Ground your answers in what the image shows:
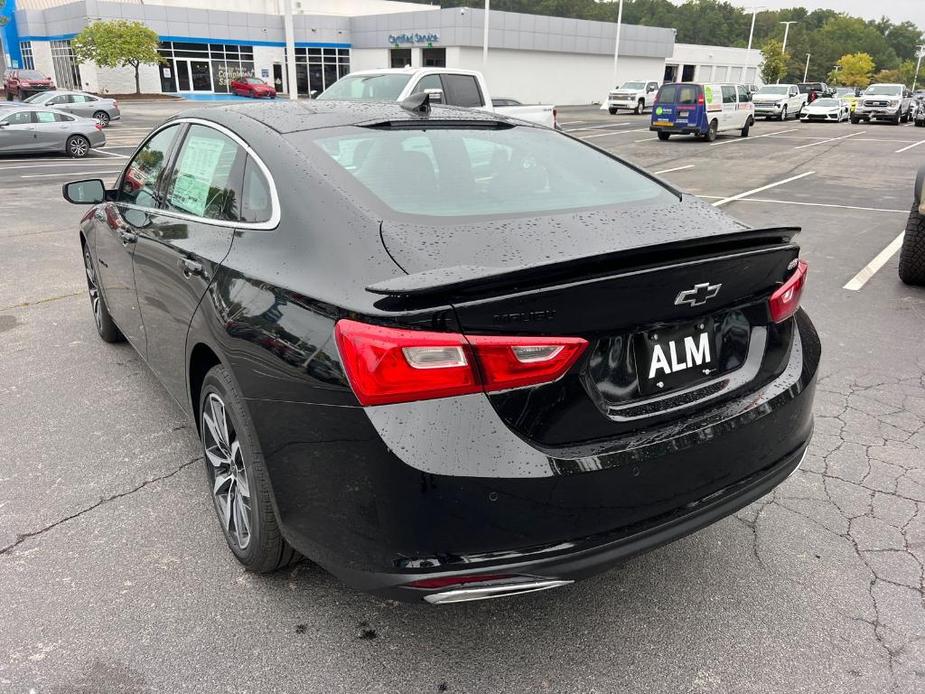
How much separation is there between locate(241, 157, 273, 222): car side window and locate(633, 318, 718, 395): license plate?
1.36 meters

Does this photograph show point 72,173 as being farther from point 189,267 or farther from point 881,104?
point 881,104

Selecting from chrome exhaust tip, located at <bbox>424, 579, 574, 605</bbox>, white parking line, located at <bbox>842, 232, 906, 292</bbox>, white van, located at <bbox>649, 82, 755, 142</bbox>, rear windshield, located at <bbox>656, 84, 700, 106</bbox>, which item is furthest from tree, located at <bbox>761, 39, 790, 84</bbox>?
chrome exhaust tip, located at <bbox>424, 579, 574, 605</bbox>

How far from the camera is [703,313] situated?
2221 millimetres

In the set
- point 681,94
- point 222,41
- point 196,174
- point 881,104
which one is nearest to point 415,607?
point 196,174

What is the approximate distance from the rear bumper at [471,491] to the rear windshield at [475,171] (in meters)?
0.82

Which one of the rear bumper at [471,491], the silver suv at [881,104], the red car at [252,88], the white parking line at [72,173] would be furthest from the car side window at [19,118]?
the silver suv at [881,104]

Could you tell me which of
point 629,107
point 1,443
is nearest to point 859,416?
point 1,443

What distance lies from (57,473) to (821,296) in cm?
611

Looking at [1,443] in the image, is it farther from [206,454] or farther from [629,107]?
[629,107]

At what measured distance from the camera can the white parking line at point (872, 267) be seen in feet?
22.5

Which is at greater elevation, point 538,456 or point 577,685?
point 538,456

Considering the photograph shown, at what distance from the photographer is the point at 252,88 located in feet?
155

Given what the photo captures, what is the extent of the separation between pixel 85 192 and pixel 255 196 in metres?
2.01

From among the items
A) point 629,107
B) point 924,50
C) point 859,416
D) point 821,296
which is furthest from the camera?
point 924,50
